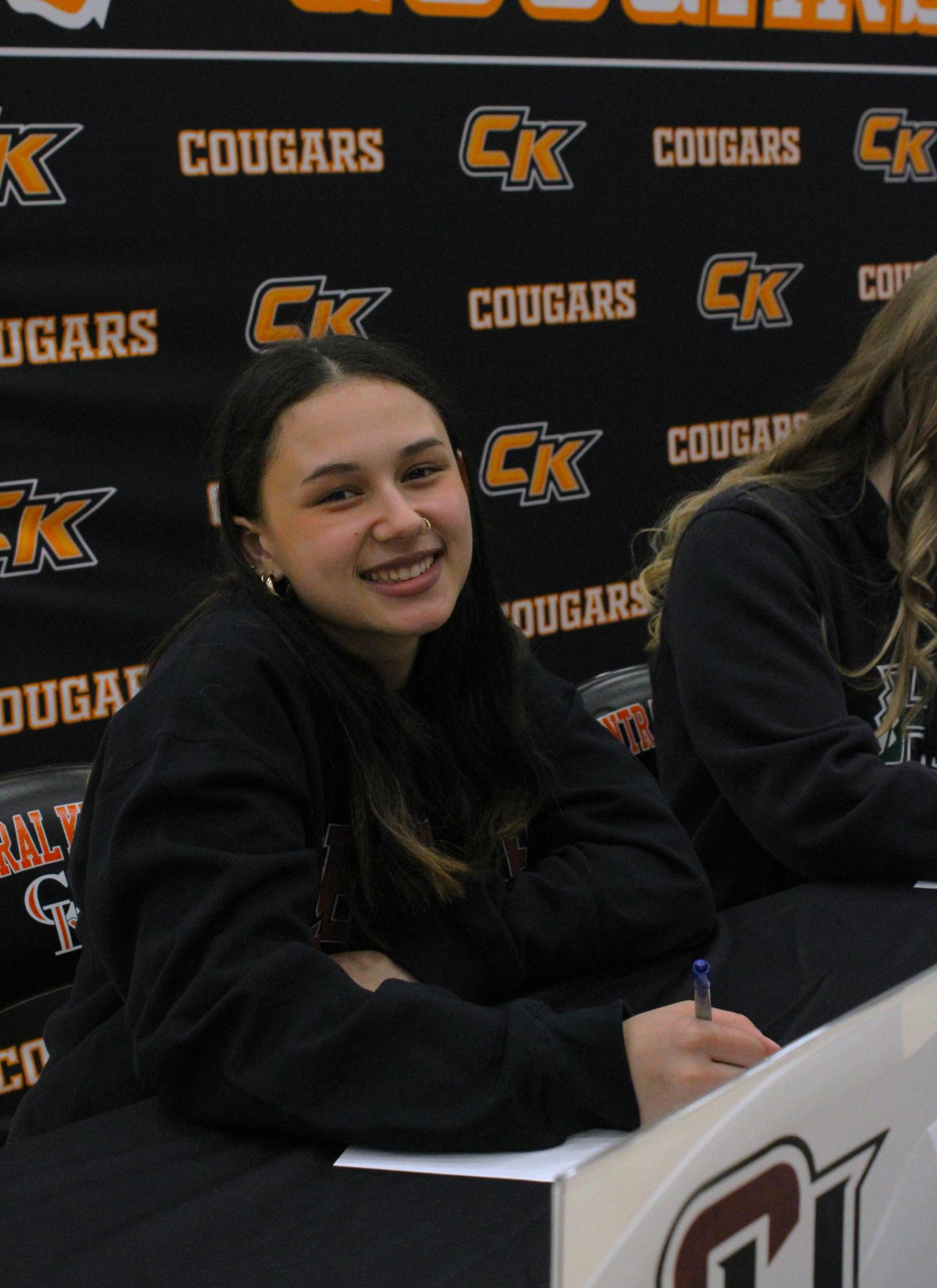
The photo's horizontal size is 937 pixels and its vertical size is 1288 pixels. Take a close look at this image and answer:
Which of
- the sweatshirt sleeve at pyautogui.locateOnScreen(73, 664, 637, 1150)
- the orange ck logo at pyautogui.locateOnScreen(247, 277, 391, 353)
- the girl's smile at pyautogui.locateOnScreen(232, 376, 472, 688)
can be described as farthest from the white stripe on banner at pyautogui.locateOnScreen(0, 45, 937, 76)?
the sweatshirt sleeve at pyautogui.locateOnScreen(73, 664, 637, 1150)

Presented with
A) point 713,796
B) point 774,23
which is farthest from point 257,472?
point 774,23

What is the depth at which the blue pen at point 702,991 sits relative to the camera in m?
0.96

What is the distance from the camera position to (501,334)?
3049mm

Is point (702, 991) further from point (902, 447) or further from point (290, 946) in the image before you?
point (902, 447)

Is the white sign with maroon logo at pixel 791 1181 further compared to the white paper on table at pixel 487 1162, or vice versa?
the white paper on table at pixel 487 1162

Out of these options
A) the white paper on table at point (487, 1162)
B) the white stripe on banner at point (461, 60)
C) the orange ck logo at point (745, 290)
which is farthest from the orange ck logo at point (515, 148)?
the white paper on table at point (487, 1162)

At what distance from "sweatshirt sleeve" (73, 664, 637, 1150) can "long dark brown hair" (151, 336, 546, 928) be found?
0.16 meters

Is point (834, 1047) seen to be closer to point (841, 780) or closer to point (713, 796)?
point (841, 780)

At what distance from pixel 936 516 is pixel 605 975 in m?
0.84

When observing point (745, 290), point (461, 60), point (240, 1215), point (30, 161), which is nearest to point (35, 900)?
point (240, 1215)

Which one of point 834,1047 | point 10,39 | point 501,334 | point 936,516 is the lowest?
point 834,1047

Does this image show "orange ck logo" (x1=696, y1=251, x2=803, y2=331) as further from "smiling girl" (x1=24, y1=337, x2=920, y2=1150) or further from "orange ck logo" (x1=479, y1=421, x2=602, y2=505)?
"smiling girl" (x1=24, y1=337, x2=920, y2=1150)

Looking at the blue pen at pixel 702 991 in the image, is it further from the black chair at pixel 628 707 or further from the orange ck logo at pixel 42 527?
the orange ck logo at pixel 42 527

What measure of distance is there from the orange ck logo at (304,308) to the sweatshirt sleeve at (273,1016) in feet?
5.68
